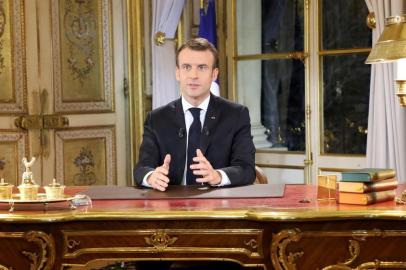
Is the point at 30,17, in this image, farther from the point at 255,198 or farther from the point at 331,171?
the point at 255,198

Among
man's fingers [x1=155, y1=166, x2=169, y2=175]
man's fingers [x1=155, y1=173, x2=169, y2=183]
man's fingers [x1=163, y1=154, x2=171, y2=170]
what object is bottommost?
man's fingers [x1=155, y1=173, x2=169, y2=183]

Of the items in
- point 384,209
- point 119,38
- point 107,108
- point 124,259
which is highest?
point 119,38

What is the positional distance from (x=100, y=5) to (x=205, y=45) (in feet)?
11.1

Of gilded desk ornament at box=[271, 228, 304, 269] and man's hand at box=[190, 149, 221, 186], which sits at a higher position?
→ man's hand at box=[190, 149, 221, 186]

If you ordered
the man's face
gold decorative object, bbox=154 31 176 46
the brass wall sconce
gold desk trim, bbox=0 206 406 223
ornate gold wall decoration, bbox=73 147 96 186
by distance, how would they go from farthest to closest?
gold decorative object, bbox=154 31 176 46 → ornate gold wall decoration, bbox=73 147 96 186 → the man's face → the brass wall sconce → gold desk trim, bbox=0 206 406 223

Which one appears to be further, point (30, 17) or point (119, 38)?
point (119, 38)

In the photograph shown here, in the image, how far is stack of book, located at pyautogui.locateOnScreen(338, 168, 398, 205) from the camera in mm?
3037

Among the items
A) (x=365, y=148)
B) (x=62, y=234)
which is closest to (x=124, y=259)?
(x=62, y=234)

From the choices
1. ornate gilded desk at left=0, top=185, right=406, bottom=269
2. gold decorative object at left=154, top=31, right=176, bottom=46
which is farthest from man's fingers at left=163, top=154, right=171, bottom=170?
gold decorative object at left=154, top=31, right=176, bottom=46

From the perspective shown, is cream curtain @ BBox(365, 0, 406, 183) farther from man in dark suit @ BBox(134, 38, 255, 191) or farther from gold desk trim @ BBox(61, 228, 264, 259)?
gold desk trim @ BBox(61, 228, 264, 259)

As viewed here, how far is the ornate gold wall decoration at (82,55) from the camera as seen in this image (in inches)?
264

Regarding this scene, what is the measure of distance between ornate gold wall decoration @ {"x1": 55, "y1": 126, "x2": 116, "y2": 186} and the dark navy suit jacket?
306 cm

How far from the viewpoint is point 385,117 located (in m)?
5.56

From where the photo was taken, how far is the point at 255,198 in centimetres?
328
